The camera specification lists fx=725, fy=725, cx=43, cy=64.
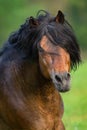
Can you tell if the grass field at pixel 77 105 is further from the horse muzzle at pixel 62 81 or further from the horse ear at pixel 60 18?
the horse muzzle at pixel 62 81

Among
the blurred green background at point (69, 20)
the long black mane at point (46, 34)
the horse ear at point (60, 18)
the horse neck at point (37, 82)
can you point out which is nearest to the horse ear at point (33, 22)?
the long black mane at point (46, 34)

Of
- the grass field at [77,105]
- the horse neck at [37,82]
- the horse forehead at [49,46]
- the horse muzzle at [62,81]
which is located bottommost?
the grass field at [77,105]

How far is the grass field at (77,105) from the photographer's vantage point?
1322 cm

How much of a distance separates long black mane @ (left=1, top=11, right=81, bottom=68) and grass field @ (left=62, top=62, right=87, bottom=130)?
183 cm

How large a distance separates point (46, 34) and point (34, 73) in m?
0.59

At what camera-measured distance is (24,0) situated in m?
41.7

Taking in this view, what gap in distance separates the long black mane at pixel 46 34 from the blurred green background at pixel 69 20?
7.00m

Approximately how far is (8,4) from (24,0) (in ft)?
7.22

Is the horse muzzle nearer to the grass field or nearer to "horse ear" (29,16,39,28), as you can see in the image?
"horse ear" (29,16,39,28)

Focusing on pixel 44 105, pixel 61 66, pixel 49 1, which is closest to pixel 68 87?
pixel 61 66

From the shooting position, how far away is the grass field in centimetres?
1322

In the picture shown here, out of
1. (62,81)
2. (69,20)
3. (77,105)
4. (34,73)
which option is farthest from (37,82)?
(69,20)

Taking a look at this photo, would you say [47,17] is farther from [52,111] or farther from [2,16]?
[2,16]

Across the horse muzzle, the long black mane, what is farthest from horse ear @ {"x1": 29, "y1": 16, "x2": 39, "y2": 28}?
the horse muzzle
